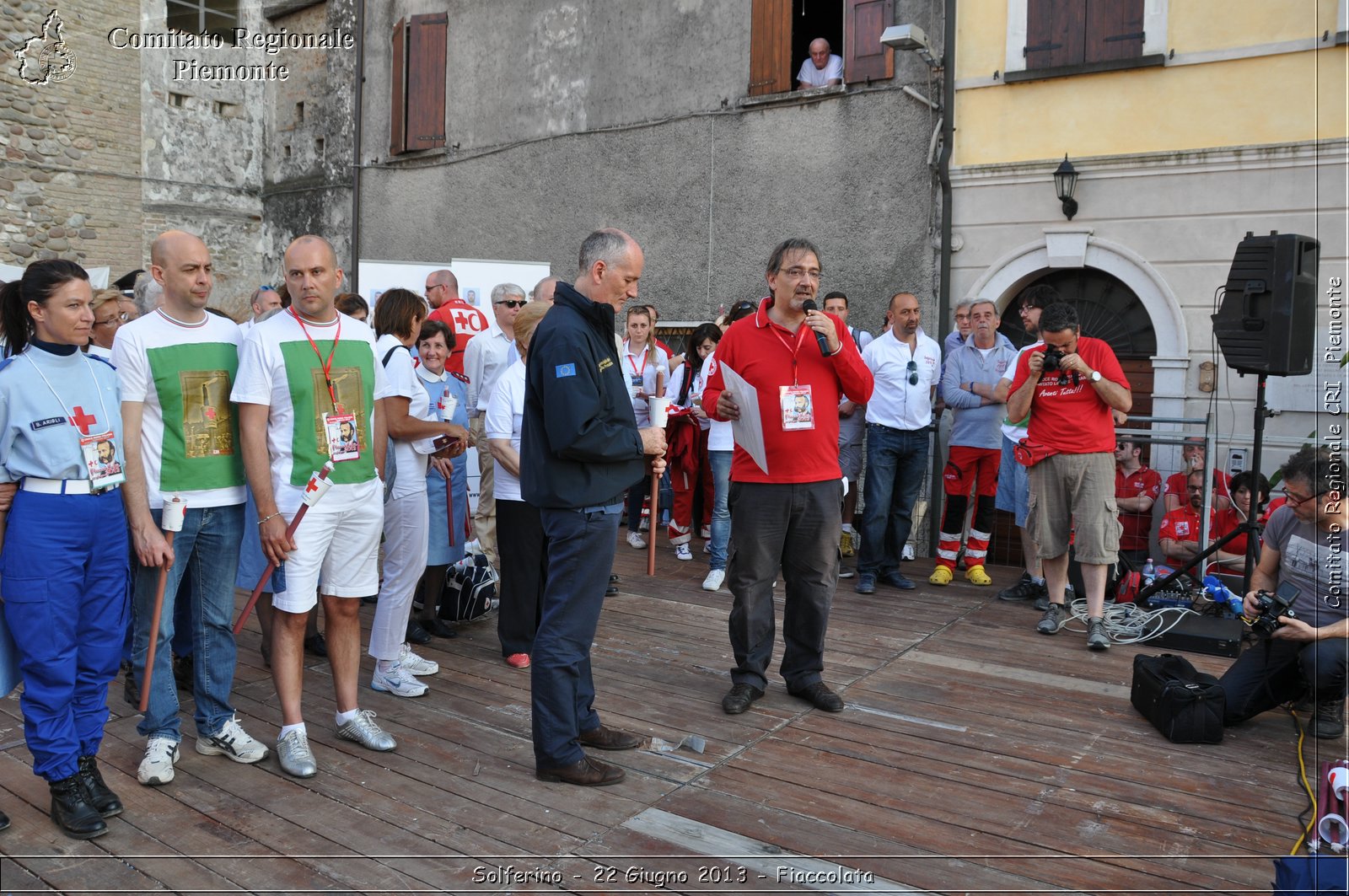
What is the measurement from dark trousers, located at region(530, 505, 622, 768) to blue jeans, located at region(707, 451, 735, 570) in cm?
372

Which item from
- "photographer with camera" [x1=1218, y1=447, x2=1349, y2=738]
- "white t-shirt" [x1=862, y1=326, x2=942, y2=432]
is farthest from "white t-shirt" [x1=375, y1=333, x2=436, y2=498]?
"photographer with camera" [x1=1218, y1=447, x2=1349, y2=738]

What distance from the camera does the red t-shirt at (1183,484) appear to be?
7648mm

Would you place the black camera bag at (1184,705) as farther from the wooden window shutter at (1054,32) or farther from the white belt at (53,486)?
the wooden window shutter at (1054,32)

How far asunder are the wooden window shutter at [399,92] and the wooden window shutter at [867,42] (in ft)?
21.4

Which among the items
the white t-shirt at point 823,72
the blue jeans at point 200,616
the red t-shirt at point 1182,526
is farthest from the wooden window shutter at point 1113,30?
the blue jeans at point 200,616

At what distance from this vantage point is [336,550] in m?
4.08

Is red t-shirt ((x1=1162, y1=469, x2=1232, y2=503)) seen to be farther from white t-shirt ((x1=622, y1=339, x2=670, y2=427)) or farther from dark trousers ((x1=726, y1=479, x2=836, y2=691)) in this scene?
dark trousers ((x1=726, y1=479, x2=836, y2=691))

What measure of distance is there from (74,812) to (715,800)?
2.17m

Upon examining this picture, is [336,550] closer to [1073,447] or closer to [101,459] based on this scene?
[101,459]

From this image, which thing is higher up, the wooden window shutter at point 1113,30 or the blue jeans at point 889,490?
the wooden window shutter at point 1113,30

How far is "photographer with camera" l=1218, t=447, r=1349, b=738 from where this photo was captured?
4617 mm

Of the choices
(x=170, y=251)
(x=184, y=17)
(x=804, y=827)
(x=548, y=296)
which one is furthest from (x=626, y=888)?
(x=184, y=17)

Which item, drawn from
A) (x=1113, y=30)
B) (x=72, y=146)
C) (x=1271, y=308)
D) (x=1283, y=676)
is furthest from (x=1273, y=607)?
(x=72, y=146)

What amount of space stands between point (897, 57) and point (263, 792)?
816 cm
